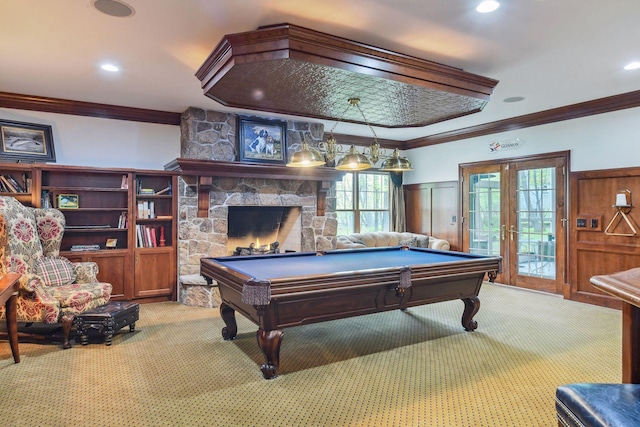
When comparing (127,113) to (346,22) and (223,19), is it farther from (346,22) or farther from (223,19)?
(346,22)

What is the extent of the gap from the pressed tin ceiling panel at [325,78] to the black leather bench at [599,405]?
261 cm

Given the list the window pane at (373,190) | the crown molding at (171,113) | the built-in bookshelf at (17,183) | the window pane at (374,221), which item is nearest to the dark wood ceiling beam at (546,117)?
the crown molding at (171,113)

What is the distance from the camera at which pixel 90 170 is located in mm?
4812

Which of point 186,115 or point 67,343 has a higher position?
point 186,115

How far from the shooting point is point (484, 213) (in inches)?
262

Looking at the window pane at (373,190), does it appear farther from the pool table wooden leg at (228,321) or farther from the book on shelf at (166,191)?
the pool table wooden leg at (228,321)

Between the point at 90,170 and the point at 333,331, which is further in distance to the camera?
the point at 90,170

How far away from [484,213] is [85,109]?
252 inches

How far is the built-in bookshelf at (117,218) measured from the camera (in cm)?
477

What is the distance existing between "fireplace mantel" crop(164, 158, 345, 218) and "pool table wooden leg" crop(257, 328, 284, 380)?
2.81 m

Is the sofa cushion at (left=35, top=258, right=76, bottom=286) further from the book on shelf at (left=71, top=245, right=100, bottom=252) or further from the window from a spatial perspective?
the window

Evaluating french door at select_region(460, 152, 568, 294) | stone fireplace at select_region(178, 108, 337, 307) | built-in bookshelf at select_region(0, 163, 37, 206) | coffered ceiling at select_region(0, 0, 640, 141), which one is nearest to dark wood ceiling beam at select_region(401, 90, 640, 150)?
coffered ceiling at select_region(0, 0, 640, 141)

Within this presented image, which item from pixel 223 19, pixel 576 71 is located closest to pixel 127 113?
pixel 223 19

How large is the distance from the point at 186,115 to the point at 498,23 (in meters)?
4.11
